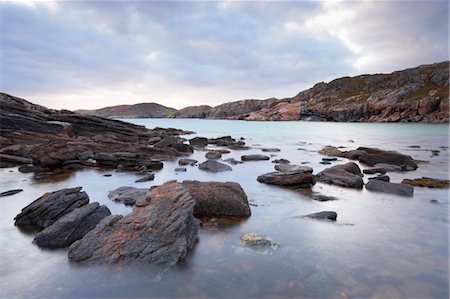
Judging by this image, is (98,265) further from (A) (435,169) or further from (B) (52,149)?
(A) (435,169)

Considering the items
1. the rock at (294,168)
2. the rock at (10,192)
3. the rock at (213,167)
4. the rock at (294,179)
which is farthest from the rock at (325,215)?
the rock at (10,192)

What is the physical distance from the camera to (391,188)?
2098 centimetres

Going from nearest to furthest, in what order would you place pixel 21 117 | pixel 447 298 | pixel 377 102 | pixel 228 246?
1. pixel 447 298
2. pixel 228 246
3. pixel 21 117
4. pixel 377 102

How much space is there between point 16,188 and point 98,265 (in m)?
15.0

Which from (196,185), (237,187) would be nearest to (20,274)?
(196,185)

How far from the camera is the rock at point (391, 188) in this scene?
66.8 feet

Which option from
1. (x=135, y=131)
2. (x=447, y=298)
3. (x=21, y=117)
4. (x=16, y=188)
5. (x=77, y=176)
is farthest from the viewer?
(x=135, y=131)

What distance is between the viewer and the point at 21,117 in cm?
4200

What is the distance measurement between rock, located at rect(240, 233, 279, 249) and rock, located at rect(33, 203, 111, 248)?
603 cm

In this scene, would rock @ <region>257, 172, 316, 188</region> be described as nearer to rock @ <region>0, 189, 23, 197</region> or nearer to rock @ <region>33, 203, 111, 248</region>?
rock @ <region>33, 203, 111, 248</region>

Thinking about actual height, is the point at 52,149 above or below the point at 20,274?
above

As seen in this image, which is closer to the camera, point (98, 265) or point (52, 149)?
point (98, 265)

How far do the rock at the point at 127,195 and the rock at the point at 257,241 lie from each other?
7.34 metres

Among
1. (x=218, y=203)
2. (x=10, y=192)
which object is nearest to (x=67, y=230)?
(x=218, y=203)
